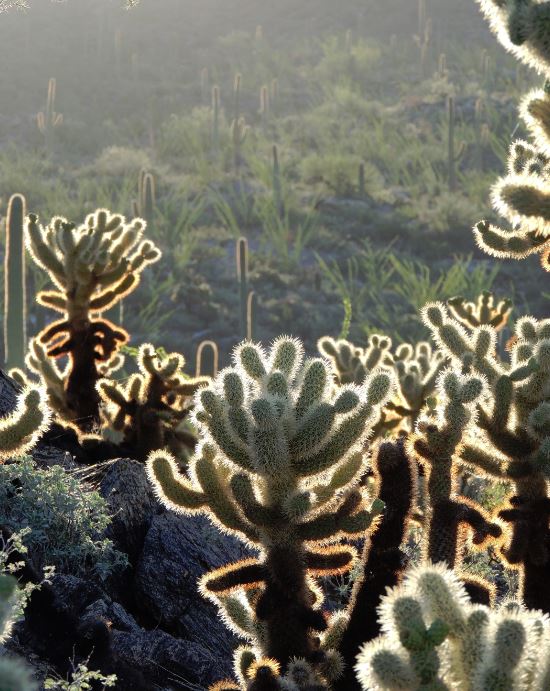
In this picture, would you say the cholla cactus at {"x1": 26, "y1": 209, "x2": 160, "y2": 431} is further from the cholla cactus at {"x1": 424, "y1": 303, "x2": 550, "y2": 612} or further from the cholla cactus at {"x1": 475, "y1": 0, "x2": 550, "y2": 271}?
the cholla cactus at {"x1": 475, "y1": 0, "x2": 550, "y2": 271}

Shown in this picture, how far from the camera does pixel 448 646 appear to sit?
270cm

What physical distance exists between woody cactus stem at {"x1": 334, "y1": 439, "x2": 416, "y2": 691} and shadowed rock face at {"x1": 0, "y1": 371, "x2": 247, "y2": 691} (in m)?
0.80

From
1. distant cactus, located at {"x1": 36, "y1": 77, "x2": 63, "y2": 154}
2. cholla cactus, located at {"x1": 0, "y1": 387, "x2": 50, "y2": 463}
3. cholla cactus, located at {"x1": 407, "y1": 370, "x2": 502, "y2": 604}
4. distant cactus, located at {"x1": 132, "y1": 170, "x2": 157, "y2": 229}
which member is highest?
distant cactus, located at {"x1": 36, "y1": 77, "x2": 63, "y2": 154}

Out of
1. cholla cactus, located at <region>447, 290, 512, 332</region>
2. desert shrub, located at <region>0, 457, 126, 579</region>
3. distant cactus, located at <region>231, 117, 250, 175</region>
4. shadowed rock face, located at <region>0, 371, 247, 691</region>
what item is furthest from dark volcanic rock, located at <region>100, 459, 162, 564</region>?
distant cactus, located at <region>231, 117, 250, 175</region>

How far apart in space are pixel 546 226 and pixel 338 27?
147 ft

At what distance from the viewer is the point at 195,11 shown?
47.6 meters

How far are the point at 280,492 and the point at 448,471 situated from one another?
83 centimetres

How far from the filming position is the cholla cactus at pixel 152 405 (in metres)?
7.00

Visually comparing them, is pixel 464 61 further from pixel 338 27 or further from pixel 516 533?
pixel 516 533

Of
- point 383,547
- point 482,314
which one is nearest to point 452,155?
point 482,314

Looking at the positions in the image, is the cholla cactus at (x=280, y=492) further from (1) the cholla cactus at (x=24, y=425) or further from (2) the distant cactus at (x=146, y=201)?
(2) the distant cactus at (x=146, y=201)

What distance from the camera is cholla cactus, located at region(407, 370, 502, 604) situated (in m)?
4.37

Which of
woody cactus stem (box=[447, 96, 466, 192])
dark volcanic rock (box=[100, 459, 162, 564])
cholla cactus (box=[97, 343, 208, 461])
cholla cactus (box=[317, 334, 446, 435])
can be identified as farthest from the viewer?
woody cactus stem (box=[447, 96, 466, 192])

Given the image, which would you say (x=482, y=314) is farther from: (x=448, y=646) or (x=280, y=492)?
(x=448, y=646)
